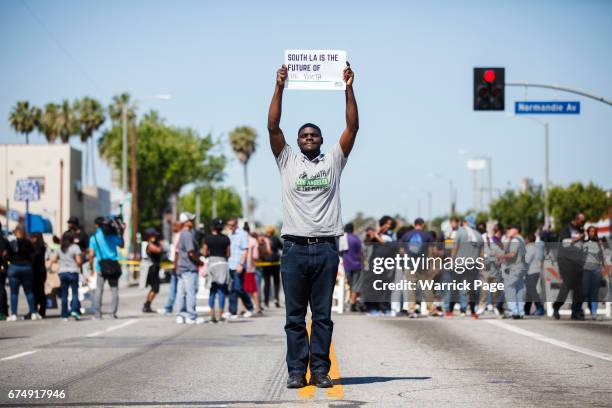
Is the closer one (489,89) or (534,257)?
(534,257)

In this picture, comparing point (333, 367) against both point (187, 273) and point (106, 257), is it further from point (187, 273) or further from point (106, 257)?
point (106, 257)

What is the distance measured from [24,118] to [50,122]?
263cm

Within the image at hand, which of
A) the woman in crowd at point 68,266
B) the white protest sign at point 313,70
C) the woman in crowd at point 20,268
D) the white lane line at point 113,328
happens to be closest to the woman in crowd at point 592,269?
the white lane line at point 113,328

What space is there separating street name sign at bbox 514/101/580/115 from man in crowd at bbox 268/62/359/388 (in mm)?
23435

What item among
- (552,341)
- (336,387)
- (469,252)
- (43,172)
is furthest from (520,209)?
(336,387)

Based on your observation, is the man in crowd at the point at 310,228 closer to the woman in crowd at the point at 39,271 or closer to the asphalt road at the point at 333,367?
the asphalt road at the point at 333,367

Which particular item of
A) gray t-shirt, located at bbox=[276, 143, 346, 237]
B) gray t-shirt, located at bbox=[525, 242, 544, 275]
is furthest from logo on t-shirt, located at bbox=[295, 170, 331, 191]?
gray t-shirt, located at bbox=[525, 242, 544, 275]

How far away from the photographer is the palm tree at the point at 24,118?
108m

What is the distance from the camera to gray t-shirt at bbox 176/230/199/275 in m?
19.8

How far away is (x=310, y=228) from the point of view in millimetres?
9133

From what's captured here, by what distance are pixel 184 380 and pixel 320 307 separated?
1809 millimetres

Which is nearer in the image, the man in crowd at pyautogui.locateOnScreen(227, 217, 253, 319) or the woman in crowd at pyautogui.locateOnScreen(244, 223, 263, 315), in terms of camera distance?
the man in crowd at pyautogui.locateOnScreen(227, 217, 253, 319)

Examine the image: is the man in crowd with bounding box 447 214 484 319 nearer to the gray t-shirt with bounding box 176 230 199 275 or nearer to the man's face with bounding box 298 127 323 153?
the gray t-shirt with bounding box 176 230 199 275

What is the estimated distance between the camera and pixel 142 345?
14.7m
